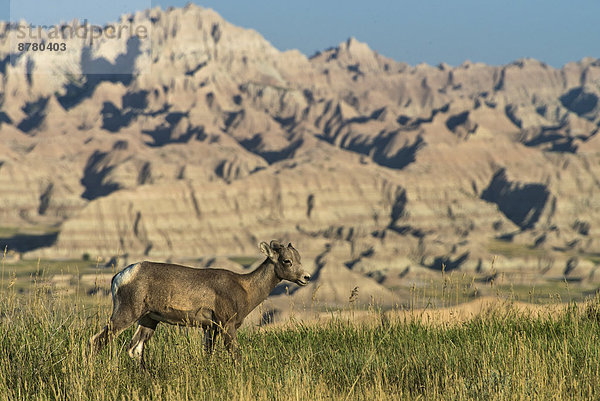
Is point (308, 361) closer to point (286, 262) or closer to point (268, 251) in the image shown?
point (286, 262)

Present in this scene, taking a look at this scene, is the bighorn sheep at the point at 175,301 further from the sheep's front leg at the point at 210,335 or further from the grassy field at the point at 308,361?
the grassy field at the point at 308,361

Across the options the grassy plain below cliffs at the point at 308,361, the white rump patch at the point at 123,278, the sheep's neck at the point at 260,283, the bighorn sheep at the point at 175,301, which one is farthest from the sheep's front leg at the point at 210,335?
the white rump patch at the point at 123,278

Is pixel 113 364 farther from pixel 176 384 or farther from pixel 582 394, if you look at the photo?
pixel 582 394

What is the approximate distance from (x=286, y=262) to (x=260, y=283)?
0.49 meters

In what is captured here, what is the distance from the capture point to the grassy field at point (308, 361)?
8.62 meters

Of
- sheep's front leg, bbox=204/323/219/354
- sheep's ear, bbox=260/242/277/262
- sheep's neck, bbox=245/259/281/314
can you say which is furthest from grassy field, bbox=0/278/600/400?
sheep's ear, bbox=260/242/277/262

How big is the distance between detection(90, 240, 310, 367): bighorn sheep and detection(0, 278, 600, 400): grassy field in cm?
26

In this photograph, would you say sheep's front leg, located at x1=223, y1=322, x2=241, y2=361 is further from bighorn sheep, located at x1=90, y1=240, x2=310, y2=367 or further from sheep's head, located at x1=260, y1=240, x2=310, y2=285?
sheep's head, located at x1=260, y1=240, x2=310, y2=285

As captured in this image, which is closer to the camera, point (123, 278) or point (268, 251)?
point (123, 278)

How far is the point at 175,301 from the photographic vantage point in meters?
10.0

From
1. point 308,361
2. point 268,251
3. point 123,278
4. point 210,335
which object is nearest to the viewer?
point 308,361

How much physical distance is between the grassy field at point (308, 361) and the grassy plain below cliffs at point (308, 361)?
20 mm

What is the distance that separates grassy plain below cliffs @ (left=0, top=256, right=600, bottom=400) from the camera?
28.3ft

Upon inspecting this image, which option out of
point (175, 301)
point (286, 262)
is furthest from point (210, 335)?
point (286, 262)
